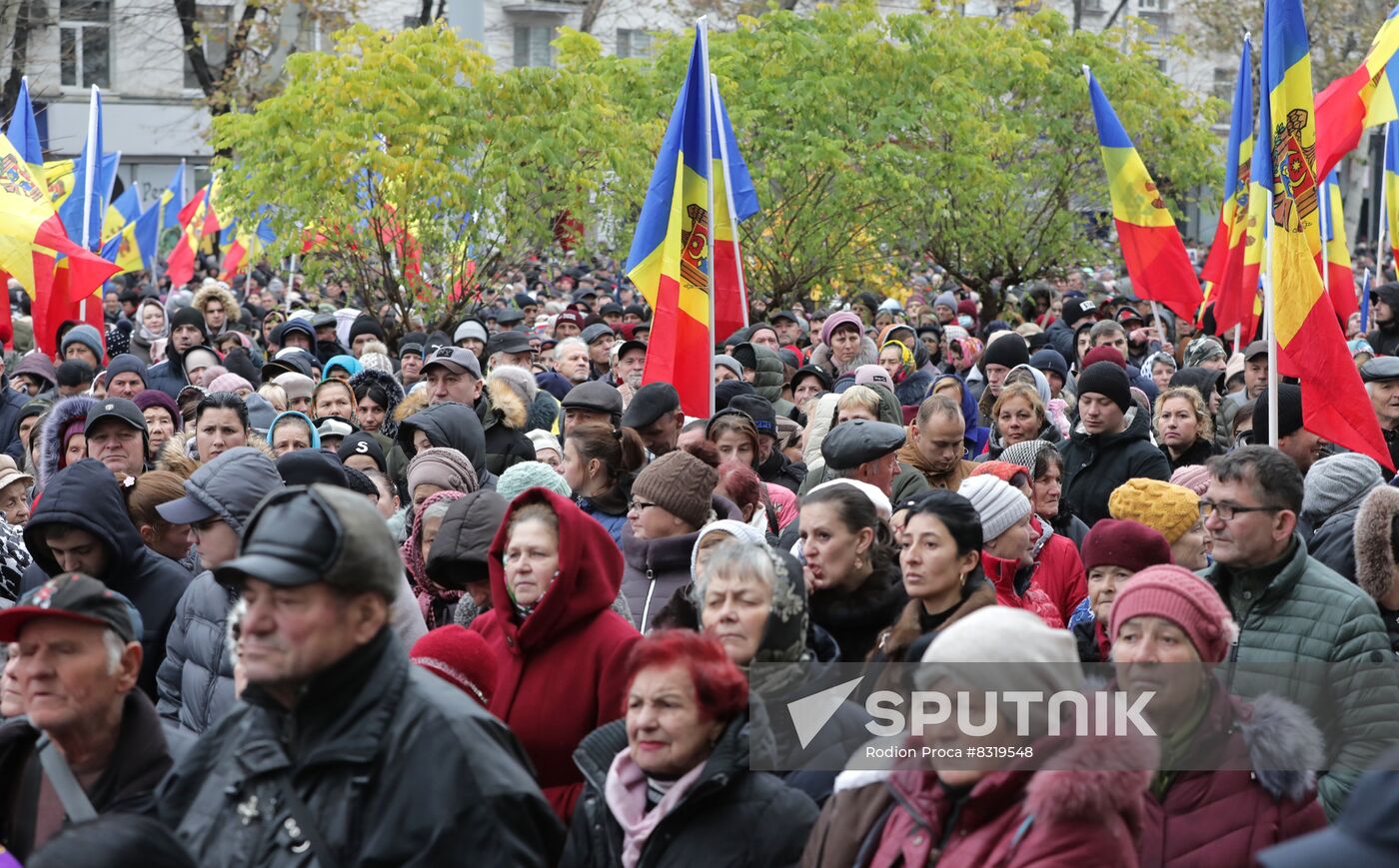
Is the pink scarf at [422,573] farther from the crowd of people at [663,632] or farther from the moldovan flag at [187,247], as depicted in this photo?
the moldovan flag at [187,247]

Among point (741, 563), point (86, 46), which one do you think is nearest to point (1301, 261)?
point (741, 563)

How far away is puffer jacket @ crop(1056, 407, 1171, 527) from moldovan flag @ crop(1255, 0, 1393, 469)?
2.69ft

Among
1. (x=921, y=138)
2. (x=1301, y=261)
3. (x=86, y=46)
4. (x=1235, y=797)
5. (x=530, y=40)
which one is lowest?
(x=1235, y=797)

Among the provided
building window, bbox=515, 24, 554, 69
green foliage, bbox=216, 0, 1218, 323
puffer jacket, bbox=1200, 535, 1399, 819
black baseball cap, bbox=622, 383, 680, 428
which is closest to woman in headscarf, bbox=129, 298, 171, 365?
green foliage, bbox=216, 0, 1218, 323

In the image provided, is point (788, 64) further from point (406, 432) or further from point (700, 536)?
point (700, 536)

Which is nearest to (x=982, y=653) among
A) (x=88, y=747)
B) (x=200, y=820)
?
(x=200, y=820)

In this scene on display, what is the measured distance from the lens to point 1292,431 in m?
8.45

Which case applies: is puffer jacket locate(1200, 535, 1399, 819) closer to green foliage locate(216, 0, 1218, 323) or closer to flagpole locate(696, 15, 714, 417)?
flagpole locate(696, 15, 714, 417)

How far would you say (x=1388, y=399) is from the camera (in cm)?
898

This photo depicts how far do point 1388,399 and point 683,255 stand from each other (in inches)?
156

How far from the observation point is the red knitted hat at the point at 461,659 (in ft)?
14.8

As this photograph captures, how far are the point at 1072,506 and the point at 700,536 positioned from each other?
3.65m

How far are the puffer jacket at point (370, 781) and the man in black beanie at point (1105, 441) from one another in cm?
600

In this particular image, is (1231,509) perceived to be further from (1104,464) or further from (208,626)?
(1104,464)
